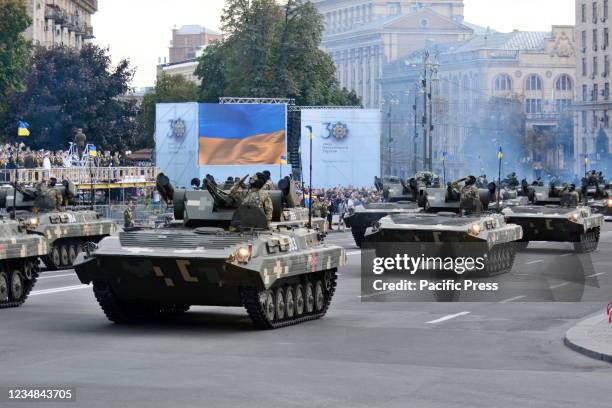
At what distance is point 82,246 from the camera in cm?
3838

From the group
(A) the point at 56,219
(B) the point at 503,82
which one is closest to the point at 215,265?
(A) the point at 56,219

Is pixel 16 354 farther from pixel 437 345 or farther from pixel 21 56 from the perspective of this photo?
pixel 21 56

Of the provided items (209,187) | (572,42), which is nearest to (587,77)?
(572,42)

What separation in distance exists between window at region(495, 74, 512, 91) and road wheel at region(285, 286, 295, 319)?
395 ft

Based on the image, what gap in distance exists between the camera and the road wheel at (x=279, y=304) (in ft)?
72.9

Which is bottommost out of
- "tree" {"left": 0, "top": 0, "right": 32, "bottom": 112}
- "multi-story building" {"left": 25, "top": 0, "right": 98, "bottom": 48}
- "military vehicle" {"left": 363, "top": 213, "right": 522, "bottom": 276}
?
"military vehicle" {"left": 363, "top": 213, "right": 522, "bottom": 276}

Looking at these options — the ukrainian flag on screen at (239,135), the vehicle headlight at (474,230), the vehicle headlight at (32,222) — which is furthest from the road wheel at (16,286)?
the ukrainian flag on screen at (239,135)

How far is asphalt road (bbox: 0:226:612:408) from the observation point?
15.3m

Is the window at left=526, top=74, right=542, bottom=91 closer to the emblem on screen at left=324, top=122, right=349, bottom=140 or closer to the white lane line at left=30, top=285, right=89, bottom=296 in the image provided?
the emblem on screen at left=324, top=122, right=349, bottom=140

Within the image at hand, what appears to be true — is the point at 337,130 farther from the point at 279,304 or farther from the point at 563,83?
the point at 563,83

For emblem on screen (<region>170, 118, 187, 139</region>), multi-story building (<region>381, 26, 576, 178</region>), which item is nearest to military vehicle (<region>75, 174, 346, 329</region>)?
emblem on screen (<region>170, 118, 187, 139</region>)

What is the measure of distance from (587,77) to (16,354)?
121 meters

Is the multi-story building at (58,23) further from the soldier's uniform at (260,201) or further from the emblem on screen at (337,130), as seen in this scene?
the soldier's uniform at (260,201)

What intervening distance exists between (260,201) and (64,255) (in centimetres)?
1546
